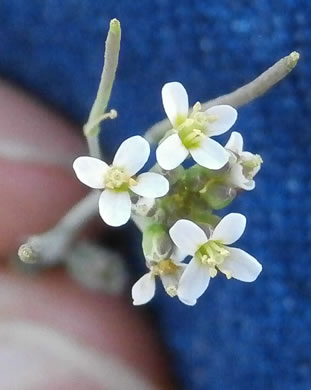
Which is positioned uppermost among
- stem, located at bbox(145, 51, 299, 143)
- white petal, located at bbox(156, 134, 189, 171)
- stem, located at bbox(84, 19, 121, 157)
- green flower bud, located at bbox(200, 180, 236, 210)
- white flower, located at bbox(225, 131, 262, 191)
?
stem, located at bbox(145, 51, 299, 143)

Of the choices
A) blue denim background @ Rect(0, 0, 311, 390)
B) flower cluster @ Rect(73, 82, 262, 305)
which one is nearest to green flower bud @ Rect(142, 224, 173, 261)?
flower cluster @ Rect(73, 82, 262, 305)

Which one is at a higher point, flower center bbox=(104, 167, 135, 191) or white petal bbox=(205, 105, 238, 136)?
white petal bbox=(205, 105, 238, 136)

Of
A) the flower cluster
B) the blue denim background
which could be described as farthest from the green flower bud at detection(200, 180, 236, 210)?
the blue denim background

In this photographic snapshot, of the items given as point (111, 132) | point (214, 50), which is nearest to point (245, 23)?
point (214, 50)

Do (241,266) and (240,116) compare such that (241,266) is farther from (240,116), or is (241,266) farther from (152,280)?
(240,116)

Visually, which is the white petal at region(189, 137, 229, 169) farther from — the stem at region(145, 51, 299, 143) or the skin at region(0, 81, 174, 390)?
the skin at region(0, 81, 174, 390)

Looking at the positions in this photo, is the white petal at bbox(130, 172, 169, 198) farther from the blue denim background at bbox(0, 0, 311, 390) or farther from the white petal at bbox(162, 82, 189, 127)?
the blue denim background at bbox(0, 0, 311, 390)

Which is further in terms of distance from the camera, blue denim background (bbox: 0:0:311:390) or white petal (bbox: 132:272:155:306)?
blue denim background (bbox: 0:0:311:390)

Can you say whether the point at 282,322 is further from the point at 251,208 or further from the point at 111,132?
the point at 111,132
